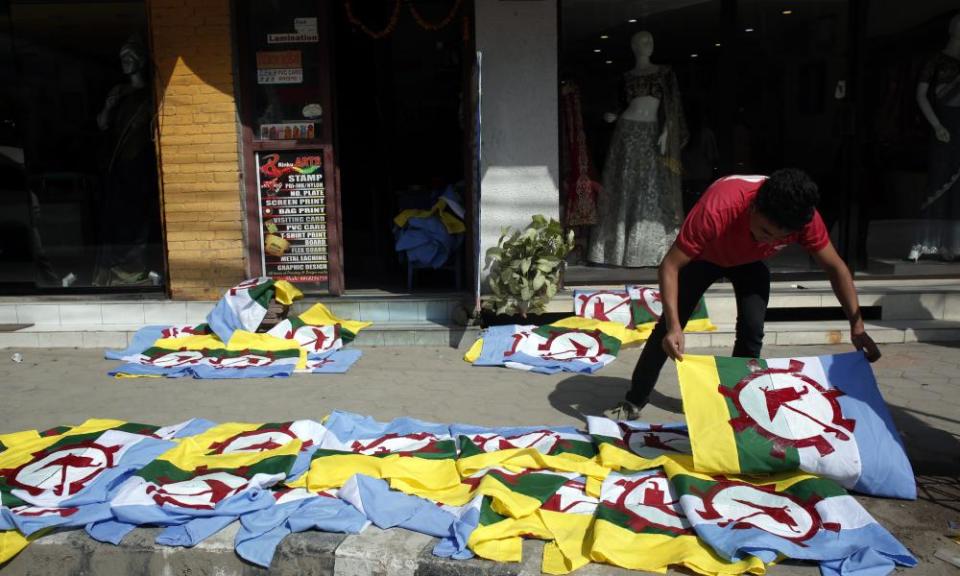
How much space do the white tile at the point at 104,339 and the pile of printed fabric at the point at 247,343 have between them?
7.3 inches

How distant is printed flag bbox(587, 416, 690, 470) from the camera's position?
401 centimetres

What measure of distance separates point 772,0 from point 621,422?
507cm

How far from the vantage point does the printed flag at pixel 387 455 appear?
3941mm

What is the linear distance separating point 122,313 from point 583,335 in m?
4.17

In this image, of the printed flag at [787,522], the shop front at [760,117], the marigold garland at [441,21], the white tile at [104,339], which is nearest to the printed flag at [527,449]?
the printed flag at [787,522]

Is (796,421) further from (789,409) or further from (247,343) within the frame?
(247,343)

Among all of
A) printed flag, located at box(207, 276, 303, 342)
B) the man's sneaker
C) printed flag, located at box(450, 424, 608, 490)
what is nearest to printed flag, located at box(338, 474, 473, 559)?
printed flag, located at box(450, 424, 608, 490)

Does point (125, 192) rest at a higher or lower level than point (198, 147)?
lower

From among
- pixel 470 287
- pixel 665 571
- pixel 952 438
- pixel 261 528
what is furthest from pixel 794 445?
pixel 470 287

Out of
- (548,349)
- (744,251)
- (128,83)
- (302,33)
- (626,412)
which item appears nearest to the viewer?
(744,251)

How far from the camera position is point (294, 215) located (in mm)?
7449

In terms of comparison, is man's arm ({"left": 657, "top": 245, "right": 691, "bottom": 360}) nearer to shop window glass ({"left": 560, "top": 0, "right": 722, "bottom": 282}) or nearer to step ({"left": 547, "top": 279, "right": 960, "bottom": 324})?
step ({"left": 547, "top": 279, "right": 960, "bottom": 324})

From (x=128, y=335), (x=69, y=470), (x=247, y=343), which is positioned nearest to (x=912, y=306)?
(x=247, y=343)

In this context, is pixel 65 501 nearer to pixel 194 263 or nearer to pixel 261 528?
pixel 261 528
